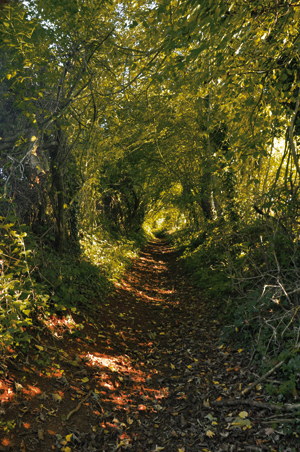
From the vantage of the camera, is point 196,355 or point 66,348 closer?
point 66,348

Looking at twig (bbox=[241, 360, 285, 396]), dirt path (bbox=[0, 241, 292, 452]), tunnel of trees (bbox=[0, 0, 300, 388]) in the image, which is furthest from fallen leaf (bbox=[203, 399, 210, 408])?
tunnel of trees (bbox=[0, 0, 300, 388])

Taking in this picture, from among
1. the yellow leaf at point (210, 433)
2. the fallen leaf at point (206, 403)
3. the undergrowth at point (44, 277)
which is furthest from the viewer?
the fallen leaf at point (206, 403)

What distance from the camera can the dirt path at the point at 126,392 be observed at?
300cm

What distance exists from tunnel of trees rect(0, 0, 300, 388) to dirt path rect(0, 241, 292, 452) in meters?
0.49

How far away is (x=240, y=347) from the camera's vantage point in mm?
4664

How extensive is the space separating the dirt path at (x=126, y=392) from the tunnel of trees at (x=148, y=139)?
49 centimetres

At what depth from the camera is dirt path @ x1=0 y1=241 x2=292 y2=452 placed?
9.84 ft

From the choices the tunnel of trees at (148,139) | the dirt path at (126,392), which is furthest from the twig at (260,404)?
the tunnel of trees at (148,139)

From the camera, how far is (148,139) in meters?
12.1

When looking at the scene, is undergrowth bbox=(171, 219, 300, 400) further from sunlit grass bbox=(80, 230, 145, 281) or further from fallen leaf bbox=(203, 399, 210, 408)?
sunlit grass bbox=(80, 230, 145, 281)

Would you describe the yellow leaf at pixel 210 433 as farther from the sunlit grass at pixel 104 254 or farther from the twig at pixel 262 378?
the sunlit grass at pixel 104 254

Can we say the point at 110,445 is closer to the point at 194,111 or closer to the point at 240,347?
the point at 240,347

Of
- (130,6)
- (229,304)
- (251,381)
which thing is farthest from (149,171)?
(251,381)

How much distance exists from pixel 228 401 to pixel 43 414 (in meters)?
2.16
